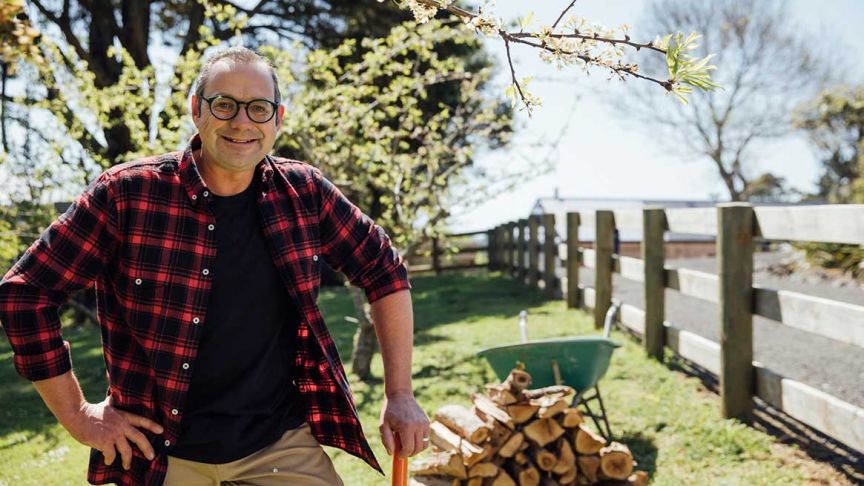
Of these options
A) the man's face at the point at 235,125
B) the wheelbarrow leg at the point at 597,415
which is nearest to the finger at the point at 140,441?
the man's face at the point at 235,125

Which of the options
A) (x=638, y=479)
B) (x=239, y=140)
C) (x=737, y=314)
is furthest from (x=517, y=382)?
(x=239, y=140)

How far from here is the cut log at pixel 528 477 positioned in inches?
146

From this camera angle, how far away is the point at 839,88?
82.1ft

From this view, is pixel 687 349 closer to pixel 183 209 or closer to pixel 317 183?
pixel 317 183

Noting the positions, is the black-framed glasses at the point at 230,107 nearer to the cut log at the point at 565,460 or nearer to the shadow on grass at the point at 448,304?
the cut log at the point at 565,460

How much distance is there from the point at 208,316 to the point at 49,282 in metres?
0.37

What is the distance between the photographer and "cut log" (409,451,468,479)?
3.64 m

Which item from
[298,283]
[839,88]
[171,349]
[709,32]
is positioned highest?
[709,32]

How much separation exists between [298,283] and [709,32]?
26.9 meters

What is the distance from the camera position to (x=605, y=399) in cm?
545

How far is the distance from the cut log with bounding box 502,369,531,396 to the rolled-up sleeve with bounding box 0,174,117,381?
2384 mm

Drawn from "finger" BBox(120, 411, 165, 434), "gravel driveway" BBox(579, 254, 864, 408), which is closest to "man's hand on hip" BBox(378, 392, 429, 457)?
"finger" BBox(120, 411, 165, 434)

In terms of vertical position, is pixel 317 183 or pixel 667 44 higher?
pixel 667 44

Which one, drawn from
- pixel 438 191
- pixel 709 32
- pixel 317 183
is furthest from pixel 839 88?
pixel 317 183
